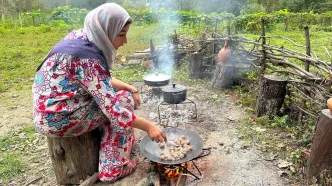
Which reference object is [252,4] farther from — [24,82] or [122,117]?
[122,117]

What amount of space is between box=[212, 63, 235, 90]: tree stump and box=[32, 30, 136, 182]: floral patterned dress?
3219 millimetres

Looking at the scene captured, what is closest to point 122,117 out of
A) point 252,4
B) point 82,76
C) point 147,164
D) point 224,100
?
point 82,76

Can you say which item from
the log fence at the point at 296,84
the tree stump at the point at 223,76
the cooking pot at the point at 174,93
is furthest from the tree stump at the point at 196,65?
the cooking pot at the point at 174,93

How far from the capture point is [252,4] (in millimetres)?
20469

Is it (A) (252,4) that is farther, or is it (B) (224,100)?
(A) (252,4)

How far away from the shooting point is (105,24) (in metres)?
2.19

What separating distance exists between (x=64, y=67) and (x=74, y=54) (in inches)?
5.4

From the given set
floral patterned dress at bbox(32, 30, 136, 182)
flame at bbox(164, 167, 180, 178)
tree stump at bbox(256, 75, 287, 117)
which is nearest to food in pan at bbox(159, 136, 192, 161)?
flame at bbox(164, 167, 180, 178)

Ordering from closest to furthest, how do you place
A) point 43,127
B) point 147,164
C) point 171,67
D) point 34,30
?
point 43,127
point 147,164
point 171,67
point 34,30

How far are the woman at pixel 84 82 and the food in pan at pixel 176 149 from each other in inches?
15.7

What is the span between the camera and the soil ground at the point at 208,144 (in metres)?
2.78

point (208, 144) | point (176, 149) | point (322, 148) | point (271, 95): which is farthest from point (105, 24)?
point (271, 95)

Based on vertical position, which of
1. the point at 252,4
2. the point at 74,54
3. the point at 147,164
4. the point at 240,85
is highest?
the point at 252,4

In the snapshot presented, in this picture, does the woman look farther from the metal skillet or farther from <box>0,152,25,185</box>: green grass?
<box>0,152,25,185</box>: green grass
